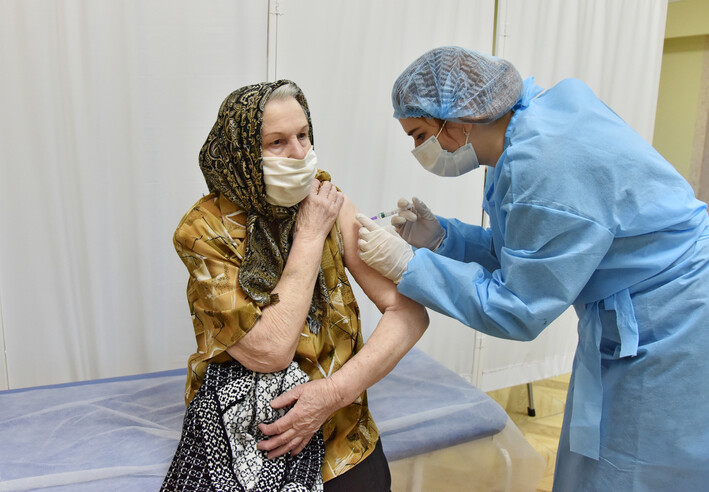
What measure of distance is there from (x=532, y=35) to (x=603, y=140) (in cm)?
195

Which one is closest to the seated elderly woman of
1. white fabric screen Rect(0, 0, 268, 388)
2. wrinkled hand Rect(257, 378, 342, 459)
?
wrinkled hand Rect(257, 378, 342, 459)

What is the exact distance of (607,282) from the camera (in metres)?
1.34

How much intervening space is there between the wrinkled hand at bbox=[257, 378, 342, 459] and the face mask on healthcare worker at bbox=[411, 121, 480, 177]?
2.15 feet

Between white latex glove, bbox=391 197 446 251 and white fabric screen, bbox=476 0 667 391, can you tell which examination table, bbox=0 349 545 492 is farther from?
white fabric screen, bbox=476 0 667 391

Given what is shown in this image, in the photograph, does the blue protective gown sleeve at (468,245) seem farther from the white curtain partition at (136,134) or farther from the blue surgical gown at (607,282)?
the white curtain partition at (136,134)

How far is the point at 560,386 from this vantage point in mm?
3662

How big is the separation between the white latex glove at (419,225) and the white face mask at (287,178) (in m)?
0.45

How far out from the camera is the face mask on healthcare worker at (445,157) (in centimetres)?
148

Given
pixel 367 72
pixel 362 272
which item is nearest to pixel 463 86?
pixel 362 272

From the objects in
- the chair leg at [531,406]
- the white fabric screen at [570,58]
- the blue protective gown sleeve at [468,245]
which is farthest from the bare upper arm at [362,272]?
the chair leg at [531,406]

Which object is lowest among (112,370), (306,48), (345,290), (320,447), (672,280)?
(112,370)

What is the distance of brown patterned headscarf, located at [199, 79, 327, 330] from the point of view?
1.35 metres

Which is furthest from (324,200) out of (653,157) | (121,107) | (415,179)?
(415,179)

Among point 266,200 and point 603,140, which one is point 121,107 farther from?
point 603,140
